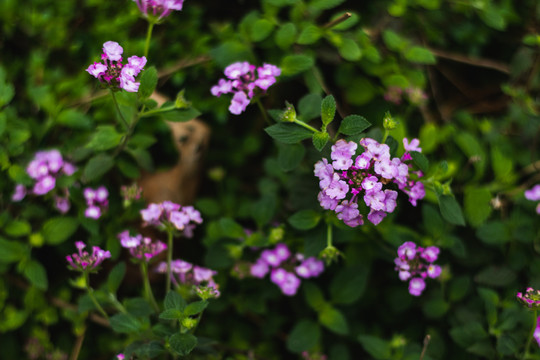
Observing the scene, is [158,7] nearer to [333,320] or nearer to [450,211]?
[450,211]

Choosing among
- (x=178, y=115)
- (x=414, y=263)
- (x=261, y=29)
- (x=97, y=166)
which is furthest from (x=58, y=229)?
(x=414, y=263)

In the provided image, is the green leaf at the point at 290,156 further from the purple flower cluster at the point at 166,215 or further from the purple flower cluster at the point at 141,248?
the purple flower cluster at the point at 141,248

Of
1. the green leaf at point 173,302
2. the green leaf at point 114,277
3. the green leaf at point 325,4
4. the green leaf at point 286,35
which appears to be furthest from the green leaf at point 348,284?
the green leaf at point 325,4

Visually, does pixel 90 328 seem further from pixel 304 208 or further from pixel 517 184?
pixel 517 184

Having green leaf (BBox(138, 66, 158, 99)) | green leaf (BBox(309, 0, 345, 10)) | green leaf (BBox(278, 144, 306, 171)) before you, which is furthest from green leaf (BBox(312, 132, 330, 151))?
green leaf (BBox(309, 0, 345, 10))

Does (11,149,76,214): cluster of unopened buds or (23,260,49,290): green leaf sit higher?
(11,149,76,214): cluster of unopened buds

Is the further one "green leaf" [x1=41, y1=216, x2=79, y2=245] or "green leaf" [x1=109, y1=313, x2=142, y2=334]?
"green leaf" [x1=41, y1=216, x2=79, y2=245]

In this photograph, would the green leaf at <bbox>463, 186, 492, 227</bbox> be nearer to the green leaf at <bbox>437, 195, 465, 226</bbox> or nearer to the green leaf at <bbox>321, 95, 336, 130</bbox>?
the green leaf at <bbox>437, 195, 465, 226</bbox>

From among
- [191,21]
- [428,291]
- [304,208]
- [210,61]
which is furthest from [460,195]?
[191,21]

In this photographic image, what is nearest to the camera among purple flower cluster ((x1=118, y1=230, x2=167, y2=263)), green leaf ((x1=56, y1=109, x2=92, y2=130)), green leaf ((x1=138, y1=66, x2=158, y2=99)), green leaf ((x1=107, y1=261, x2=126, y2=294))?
green leaf ((x1=138, y1=66, x2=158, y2=99))
